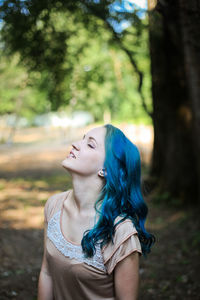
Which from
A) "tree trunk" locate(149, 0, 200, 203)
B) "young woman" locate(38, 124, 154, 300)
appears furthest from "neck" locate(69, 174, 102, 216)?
"tree trunk" locate(149, 0, 200, 203)

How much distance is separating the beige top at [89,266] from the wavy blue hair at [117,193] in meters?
0.05

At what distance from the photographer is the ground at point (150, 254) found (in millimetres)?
3805

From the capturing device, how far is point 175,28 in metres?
6.31

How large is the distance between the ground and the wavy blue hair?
1.91 metres

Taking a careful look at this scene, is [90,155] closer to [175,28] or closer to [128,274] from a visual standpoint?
[128,274]

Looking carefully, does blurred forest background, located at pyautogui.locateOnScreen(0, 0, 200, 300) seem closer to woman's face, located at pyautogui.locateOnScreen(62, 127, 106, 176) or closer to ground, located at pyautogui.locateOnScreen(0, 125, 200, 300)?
ground, located at pyautogui.locateOnScreen(0, 125, 200, 300)

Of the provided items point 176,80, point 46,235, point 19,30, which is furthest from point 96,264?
point 176,80

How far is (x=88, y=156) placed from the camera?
189cm

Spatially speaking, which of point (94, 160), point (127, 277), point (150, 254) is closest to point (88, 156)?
point (94, 160)

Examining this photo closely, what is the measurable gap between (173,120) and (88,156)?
633cm

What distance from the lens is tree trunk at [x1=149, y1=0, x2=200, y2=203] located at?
7.34 m

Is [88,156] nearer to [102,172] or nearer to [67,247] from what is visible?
[102,172]

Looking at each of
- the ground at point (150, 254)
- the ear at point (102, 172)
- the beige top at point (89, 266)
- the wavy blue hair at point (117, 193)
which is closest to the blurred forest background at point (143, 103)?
the ground at point (150, 254)

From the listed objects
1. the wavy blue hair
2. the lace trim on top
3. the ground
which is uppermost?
the wavy blue hair
